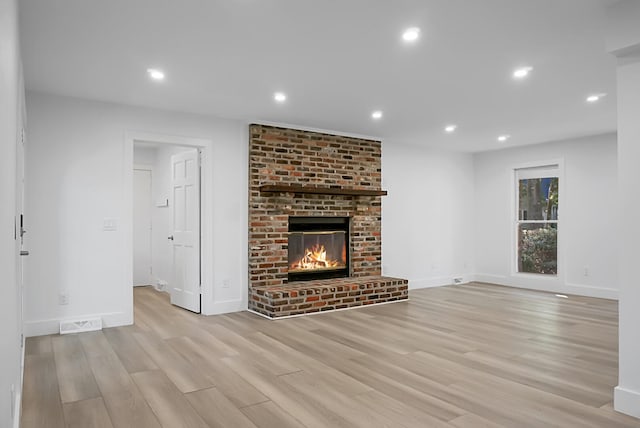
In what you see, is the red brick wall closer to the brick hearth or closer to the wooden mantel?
the wooden mantel

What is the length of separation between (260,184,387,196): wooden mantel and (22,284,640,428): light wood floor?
5.13 ft

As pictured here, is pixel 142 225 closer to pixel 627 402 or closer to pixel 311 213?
pixel 311 213

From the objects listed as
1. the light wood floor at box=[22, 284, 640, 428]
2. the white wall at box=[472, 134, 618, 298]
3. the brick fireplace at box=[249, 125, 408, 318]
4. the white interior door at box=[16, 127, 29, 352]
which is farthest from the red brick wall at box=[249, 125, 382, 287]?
the white interior door at box=[16, 127, 29, 352]

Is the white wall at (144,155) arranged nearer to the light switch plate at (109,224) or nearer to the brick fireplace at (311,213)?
the brick fireplace at (311,213)

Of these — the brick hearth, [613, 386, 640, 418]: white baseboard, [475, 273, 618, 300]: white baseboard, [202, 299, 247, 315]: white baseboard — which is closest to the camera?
[613, 386, 640, 418]: white baseboard

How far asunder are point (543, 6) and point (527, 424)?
239cm

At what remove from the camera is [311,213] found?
6.05 m

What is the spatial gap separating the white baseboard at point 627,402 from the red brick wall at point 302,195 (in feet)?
12.6

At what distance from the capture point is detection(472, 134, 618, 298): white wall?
6449mm

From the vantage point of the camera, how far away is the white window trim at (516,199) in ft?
22.8

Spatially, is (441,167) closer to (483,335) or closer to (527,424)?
(483,335)

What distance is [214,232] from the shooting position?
211 inches

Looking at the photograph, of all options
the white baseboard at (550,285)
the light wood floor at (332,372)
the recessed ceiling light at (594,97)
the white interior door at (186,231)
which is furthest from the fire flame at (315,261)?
the recessed ceiling light at (594,97)

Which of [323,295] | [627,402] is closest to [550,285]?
[323,295]
